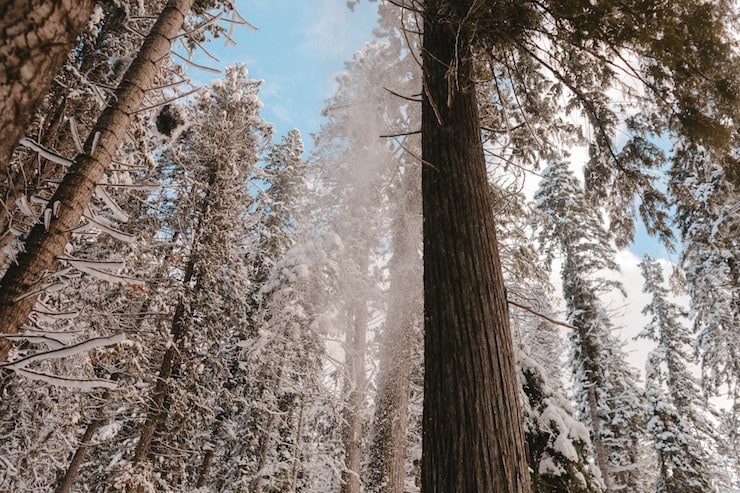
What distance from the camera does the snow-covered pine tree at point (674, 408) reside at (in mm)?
14836

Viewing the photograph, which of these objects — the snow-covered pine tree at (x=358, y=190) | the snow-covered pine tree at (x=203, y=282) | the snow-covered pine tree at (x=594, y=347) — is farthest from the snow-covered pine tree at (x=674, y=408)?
the snow-covered pine tree at (x=203, y=282)

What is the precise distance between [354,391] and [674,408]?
1405 cm

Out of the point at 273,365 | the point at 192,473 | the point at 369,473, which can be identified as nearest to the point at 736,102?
the point at 369,473

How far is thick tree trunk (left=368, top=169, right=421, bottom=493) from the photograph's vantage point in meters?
7.33

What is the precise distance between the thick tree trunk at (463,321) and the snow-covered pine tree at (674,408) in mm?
16812

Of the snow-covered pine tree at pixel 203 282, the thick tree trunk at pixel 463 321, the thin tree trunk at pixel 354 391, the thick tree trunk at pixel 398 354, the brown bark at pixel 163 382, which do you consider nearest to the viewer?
the thick tree trunk at pixel 463 321

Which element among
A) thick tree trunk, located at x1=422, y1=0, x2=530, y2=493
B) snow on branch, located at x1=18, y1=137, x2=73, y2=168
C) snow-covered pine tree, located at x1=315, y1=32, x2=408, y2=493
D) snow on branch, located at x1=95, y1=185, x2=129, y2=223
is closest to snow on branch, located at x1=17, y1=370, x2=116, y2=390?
snow on branch, located at x1=95, y1=185, x2=129, y2=223

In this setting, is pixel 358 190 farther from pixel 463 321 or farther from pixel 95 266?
pixel 463 321

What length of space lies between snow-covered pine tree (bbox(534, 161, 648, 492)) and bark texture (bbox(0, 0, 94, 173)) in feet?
57.5

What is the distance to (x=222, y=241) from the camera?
38.7 ft

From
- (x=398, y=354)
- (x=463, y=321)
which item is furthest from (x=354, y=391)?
(x=463, y=321)

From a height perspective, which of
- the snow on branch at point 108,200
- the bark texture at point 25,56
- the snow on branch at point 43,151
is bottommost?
the bark texture at point 25,56

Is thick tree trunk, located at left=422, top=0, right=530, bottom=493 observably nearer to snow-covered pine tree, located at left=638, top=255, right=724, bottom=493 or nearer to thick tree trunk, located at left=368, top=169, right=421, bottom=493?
thick tree trunk, located at left=368, top=169, right=421, bottom=493

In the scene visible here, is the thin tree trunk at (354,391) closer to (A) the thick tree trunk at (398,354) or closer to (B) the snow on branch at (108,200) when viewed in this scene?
(A) the thick tree trunk at (398,354)
